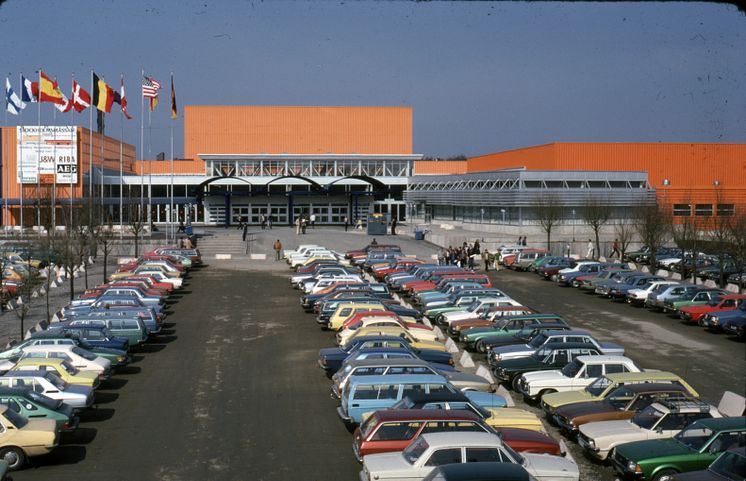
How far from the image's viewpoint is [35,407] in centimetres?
1500

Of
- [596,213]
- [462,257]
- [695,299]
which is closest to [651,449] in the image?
[695,299]

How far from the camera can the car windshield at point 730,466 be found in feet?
35.2

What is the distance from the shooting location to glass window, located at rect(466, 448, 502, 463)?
11.6 meters

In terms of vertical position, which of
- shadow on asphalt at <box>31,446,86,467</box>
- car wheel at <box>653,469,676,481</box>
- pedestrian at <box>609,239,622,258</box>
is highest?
pedestrian at <box>609,239,622,258</box>

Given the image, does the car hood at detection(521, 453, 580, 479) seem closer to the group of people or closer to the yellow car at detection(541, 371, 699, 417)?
the yellow car at detection(541, 371, 699, 417)

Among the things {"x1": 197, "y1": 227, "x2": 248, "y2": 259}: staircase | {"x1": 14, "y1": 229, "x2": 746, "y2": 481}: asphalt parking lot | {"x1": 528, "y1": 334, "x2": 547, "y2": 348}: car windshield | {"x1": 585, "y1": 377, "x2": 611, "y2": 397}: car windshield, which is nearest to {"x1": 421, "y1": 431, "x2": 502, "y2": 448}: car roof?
{"x1": 14, "y1": 229, "x2": 746, "y2": 481}: asphalt parking lot

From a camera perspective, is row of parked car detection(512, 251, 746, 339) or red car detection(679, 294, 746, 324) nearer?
row of parked car detection(512, 251, 746, 339)

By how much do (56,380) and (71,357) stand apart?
97.3 inches

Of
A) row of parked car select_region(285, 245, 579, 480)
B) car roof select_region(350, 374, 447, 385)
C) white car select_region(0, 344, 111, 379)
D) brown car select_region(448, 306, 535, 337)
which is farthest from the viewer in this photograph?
brown car select_region(448, 306, 535, 337)

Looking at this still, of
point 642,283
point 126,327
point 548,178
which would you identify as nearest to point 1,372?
point 126,327

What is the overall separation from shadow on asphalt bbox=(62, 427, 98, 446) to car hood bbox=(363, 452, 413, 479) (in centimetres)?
587

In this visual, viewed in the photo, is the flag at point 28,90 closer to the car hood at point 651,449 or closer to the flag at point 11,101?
the flag at point 11,101

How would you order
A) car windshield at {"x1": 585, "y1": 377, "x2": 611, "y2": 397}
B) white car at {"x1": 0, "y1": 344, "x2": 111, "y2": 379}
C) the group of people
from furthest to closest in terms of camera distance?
the group of people < white car at {"x1": 0, "y1": 344, "x2": 111, "y2": 379} < car windshield at {"x1": 585, "y1": 377, "x2": 611, "y2": 397}

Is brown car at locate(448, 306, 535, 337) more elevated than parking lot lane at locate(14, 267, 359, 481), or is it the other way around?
brown car at locate(448, 306, 535, 337)
